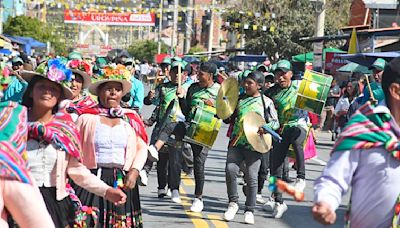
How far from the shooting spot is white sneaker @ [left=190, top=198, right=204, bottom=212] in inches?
458

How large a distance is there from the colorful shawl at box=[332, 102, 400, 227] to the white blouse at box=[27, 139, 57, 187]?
2.00m

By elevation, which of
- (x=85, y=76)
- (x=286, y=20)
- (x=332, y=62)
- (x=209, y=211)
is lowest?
(x=286, y=20)

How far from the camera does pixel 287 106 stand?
39.7 ft

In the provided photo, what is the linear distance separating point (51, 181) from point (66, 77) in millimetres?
641

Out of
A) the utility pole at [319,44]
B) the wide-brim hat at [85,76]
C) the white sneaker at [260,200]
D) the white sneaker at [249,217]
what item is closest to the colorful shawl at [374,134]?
the wide-brim hat at [85,76]

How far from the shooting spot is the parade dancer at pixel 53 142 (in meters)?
6.11

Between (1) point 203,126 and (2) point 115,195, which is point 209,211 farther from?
(2) point 115,195

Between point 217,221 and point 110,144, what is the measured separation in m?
3.84

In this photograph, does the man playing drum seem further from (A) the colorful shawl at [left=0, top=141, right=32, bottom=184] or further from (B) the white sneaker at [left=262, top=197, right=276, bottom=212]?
(A) the colorful shawl at [left=0, top=141, right=32, bottom=184]

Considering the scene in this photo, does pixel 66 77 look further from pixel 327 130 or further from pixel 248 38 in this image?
pixel 248 38

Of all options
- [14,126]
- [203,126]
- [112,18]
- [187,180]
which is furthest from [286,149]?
[112,18]

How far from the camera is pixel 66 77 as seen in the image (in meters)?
6.22

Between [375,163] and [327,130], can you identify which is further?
[327,130]

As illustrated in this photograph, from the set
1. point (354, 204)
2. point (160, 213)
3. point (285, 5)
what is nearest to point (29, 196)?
point (354, 204)
